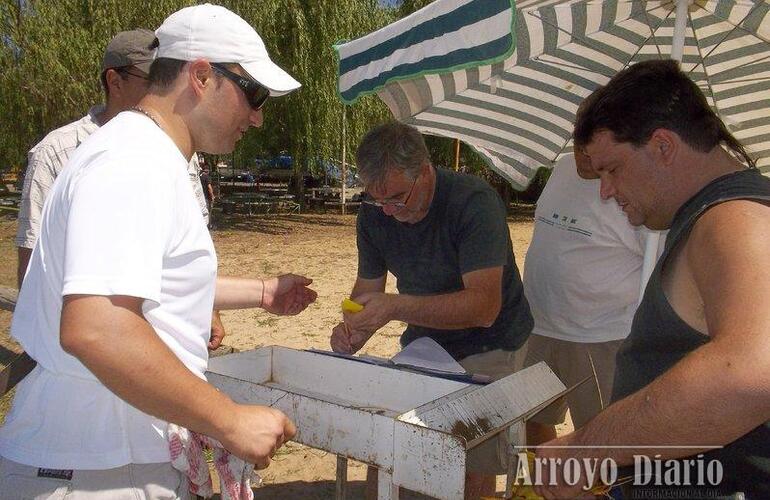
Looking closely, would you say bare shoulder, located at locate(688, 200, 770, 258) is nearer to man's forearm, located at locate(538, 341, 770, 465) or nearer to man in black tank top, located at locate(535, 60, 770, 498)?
man in black tank top, located at locate(535, 60, 770, 498)

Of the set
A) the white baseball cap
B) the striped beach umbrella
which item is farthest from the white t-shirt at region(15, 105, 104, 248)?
the white baseball cap

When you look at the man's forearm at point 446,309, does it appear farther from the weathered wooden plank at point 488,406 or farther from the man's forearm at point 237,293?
the man's forearm at point 237,293

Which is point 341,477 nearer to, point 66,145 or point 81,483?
point 81,483

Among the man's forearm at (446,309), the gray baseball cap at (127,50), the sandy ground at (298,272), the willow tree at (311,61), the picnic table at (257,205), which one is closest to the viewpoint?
the gray baseball cap at (127,50)

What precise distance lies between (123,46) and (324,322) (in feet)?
14.6

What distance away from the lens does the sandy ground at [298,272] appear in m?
3.59

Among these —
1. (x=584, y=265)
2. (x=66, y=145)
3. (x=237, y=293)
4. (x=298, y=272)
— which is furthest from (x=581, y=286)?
(x=298, y=272)

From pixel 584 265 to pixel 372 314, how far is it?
1145 mm

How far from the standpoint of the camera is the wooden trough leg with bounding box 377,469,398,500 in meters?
1.61

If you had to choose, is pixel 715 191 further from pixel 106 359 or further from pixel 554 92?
pixel 554 92

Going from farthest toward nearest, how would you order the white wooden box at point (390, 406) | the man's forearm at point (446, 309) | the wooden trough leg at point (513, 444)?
the man's forearm at point (446, 309) < the wooden trough leg at point (513, 444) < the white wooden box at point (390, 406)

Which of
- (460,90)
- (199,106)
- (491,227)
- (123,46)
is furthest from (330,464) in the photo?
(199,106)

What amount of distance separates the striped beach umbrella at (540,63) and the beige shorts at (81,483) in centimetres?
157

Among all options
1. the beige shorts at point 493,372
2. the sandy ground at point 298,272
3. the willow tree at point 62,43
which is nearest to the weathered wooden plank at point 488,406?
the beige shorts at point 493,372
